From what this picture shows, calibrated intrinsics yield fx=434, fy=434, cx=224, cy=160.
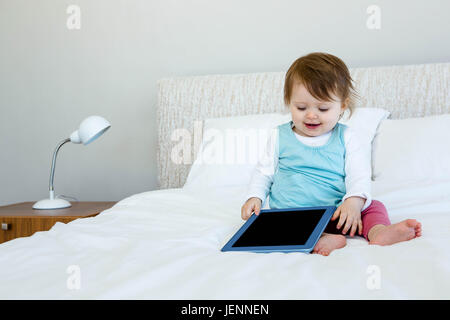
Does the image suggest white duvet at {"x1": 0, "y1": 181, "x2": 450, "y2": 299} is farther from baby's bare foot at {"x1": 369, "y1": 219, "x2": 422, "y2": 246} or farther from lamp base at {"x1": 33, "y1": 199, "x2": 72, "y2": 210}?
lamp base at {"x1": 33, "y1": 199, "x2": 72, "y2": 210}

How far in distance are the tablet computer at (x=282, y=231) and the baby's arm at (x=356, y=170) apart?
0.10 metres

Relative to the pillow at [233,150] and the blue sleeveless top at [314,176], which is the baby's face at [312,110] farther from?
the pillow at [233,150]

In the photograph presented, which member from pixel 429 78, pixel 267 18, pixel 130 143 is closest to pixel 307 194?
pixel 429 78

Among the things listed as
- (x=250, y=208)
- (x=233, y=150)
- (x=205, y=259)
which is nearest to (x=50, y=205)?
(x=233, y=150)

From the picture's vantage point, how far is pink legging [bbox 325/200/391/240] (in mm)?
1029

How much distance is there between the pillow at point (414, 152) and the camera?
4.93ft

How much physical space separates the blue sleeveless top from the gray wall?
102cm

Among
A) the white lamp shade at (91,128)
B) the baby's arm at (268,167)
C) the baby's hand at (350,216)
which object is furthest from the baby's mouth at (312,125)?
the white lamp shade at (91,128)

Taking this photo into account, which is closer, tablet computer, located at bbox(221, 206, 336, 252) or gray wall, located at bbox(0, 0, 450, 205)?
tablet computer, located at bbox(221, 206, 336, 252)

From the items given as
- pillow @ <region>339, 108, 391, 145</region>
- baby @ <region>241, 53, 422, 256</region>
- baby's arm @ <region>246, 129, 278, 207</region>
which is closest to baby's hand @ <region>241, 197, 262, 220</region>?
baby @ <region>241, 53, 422, 256</region>

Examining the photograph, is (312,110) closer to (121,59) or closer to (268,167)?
(268,167)

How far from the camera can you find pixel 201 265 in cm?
76

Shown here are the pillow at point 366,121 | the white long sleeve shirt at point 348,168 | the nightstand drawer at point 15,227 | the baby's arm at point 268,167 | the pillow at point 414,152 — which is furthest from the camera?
the nightstand drawer at point 15,227
